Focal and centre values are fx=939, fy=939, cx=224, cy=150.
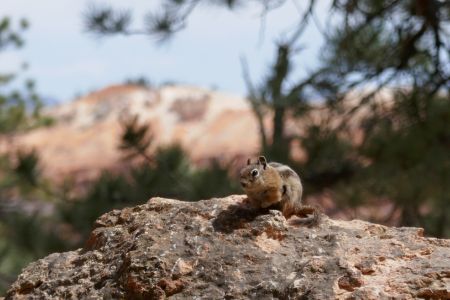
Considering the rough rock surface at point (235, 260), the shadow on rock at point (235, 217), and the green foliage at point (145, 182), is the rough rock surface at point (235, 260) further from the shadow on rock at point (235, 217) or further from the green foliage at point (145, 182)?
the green foliage at point (145, 182)

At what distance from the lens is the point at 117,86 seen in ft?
95.2

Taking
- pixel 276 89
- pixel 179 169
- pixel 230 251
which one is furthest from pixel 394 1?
pixel 230 251

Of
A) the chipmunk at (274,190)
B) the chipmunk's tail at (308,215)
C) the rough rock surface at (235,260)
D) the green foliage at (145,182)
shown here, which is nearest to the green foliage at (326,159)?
the green foliage at (145,182)

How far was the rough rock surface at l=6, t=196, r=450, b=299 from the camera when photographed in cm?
336

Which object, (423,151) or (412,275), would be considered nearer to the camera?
(412,275)

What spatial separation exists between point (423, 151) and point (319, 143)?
3.39ft

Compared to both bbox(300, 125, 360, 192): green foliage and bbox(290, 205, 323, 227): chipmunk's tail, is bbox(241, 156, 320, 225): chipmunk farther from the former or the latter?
bbox(300, 125, 360, 192): green foliage

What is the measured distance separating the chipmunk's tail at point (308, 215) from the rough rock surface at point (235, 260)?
0.04 metres

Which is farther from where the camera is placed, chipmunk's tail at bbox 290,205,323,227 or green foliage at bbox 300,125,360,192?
green foliage at bbox 300,125,360,192

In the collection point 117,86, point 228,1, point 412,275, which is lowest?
point 412,275

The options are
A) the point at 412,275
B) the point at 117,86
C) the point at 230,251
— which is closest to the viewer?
the point at 412,275

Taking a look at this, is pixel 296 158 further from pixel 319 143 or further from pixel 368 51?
pixel 368 51

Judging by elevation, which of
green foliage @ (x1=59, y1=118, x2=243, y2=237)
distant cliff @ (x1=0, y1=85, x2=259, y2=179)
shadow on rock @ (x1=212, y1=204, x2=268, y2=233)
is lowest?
shadow on rock @ (x1=212, y1=204, x2=268, y2=233)

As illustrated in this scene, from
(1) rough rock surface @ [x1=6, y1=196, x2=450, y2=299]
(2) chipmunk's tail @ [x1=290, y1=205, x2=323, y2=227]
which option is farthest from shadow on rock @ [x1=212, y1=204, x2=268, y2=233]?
(2) chipmunk's tail @ [x1=290, y1=205, x2=323, y2=227]
